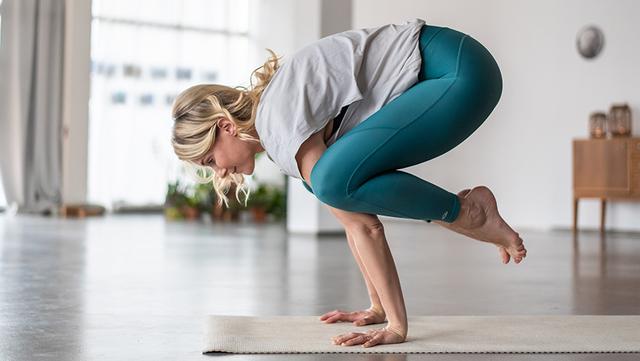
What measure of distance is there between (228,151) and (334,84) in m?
0.32

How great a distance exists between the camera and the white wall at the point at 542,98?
8.20m

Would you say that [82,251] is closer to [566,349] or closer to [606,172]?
[566,349]

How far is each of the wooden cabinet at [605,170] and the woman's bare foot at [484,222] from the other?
18.8 ft

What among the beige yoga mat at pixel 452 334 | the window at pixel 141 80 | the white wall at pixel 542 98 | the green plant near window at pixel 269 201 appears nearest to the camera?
the beige yoga mat at pixel 452 334

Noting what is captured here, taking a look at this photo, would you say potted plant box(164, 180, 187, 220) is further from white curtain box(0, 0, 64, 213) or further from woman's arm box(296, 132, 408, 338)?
woman's arm box(296, 132, 408, 338)

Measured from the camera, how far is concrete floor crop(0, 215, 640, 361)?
6.73 feet

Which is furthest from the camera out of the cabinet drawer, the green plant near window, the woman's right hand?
the green plant near window

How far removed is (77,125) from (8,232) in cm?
352

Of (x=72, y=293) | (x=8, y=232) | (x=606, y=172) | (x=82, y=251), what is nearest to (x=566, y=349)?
(x=72, y=293)

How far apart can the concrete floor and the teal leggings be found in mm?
361

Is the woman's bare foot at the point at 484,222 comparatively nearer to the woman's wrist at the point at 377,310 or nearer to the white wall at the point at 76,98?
the woman's wrist at the point at 377,310

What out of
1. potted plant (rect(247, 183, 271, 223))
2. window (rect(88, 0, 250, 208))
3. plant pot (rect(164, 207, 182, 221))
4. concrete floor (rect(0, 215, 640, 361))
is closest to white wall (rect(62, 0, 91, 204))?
window (rect(88, 0, 250, 208))

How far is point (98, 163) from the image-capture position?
33.5 feet

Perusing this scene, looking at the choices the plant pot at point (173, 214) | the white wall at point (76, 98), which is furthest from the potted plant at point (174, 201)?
the white wall at point (76, 98)
